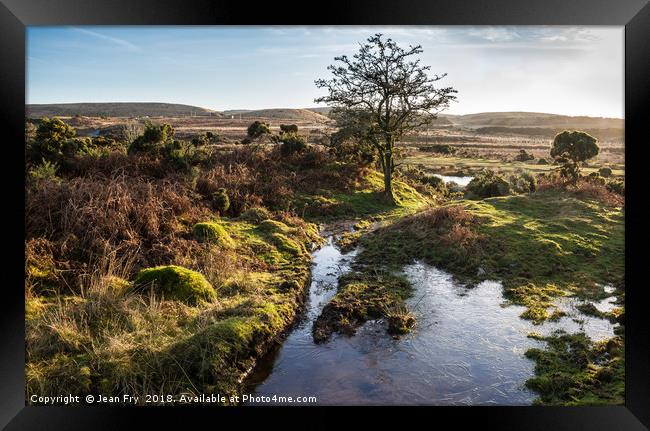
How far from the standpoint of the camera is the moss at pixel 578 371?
5.68 metres

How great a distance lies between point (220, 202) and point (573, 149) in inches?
602

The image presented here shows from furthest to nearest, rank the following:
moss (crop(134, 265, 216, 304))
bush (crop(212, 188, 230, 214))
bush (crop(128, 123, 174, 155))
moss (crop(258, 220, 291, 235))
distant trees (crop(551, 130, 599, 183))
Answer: distant trees (crop(551, 130, 599, 183))
bush (crop(128, 123, 174, 155))
bush (crop(212, 188, 230, 214))
moss (crop(258, 220, 291, 235))
moss (crop(134, 265, 216, 304))

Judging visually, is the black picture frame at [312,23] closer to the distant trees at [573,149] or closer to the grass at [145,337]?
the grass at [145,337]

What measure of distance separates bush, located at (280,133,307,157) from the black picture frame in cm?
1662

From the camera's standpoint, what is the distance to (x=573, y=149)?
1916cm

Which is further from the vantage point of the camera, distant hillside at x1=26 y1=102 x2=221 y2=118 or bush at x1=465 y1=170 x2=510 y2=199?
distant hillside at x1=26 y1=102 x2=221 y2=118

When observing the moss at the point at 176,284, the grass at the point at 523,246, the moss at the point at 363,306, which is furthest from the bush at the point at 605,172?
the moss at the point at 176,284

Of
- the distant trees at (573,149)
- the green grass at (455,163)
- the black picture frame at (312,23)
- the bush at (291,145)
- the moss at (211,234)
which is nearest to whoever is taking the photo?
the black picture frame at (312,23)

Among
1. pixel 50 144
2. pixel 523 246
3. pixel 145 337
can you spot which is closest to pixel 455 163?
pixel 523 246

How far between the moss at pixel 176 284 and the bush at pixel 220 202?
5605 millimetres

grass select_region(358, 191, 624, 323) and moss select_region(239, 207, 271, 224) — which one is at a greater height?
moss select_region(239, 207, 271, 224)

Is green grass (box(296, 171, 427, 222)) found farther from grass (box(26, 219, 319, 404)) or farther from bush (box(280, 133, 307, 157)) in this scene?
grass (box(26, 219, 319, 404))

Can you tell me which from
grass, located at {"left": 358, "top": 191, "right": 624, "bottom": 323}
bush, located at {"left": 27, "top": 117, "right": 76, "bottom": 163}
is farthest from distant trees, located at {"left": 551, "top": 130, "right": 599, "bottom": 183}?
bush, located at {"left": 27, "top": 117, "right": 76, "bottom": 163}

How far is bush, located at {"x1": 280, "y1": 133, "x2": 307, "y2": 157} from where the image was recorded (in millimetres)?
22297
